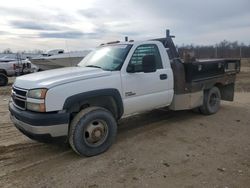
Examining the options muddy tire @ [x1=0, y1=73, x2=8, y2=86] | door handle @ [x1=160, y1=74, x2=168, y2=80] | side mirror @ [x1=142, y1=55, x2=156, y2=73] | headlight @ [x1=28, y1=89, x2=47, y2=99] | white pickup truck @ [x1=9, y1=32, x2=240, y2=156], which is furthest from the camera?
muddy tire @ [x1=0, y1=73, x2=8, y2=86]

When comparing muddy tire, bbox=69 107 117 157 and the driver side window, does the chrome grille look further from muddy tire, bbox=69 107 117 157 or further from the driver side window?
the driver side window

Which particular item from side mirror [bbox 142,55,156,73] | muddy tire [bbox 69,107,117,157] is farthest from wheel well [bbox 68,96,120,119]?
side mirror [bbox 142,55,156,73]

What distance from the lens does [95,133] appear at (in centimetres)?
542

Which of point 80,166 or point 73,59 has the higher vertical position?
point 73,59

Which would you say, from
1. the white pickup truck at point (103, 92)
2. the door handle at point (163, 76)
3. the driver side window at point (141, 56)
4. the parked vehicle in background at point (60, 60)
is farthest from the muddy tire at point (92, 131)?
the parked vehicle in background at point (60, 60)

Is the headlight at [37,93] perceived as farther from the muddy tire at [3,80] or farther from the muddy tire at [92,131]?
the muddy tire at [3,80]

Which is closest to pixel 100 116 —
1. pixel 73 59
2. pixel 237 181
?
pixel 237 181

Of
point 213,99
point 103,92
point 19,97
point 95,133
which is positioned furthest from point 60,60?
point 95,133

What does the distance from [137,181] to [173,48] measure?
3851mm

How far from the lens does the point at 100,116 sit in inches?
213

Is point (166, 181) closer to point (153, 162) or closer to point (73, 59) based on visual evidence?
point (153, 162)

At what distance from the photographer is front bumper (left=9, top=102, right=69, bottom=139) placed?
192 inches

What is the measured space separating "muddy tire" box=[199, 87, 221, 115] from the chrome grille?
4.65 m

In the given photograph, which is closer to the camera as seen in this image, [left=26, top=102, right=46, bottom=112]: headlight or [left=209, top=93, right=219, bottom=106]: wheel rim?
[left=26, top=102, right=46, bottom=112]: headlight
